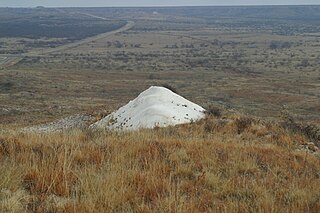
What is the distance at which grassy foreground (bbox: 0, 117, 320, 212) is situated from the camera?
407cm

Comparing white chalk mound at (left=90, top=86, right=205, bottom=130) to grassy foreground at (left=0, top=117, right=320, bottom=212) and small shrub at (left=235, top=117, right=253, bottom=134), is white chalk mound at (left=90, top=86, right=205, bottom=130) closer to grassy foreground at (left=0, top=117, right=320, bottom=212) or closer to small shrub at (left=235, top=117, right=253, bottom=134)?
small shrub at (left=235, top=117, right=253, bottom=134)

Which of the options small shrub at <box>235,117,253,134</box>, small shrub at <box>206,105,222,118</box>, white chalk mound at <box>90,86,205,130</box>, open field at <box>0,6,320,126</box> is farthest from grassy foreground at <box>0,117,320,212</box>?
open field at <box>0,6,320,126</box>

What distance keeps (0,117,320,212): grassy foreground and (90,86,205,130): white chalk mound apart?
827cm

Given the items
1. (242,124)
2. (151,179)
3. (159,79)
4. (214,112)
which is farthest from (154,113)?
(159,79)

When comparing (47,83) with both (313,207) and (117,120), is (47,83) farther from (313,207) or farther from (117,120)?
(313,207)

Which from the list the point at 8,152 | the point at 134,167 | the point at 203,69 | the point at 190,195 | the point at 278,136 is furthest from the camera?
the point at 203,69

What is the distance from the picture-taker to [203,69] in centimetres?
7175

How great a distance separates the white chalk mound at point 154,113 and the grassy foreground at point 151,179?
326 inches

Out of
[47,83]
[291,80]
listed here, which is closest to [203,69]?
[291,80]

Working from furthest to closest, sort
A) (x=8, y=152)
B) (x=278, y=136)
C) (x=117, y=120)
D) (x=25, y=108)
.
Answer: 1. (x=25, y=108)
2. (x=117, y=120)
3. (x=278, y=136)
4. (x=8, y=152)

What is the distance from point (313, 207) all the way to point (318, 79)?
190 feet

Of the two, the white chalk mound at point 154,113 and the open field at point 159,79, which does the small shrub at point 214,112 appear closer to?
the white chalk mound at point 154,113

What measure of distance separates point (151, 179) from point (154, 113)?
11.4 meters

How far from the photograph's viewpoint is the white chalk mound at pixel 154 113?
15696mm
